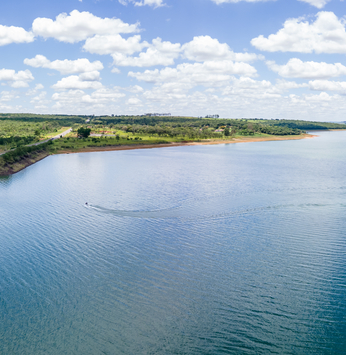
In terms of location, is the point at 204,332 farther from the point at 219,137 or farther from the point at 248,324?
the point at 219,137

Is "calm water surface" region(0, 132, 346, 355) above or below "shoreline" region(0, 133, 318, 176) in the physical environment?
below

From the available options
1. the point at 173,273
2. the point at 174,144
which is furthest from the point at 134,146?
the point at 173,273

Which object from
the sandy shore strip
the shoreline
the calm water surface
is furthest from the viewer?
the sandy shore strip

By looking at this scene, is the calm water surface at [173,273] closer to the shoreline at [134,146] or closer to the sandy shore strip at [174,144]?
the shoreline at [134,146]

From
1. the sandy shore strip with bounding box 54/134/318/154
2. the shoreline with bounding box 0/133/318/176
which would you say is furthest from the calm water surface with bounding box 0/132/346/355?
the sandy shore strip with bounding box 54/134/318/154

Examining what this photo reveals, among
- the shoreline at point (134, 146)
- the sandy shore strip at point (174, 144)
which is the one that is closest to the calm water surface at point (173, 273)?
the shoreline at point (134, 146)

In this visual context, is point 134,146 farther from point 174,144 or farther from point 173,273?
point 173,273

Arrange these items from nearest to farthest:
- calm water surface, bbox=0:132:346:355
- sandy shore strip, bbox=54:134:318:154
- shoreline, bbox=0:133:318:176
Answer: calm water surface, bbox=0:132:346:355 < shoreline, bbox=0:133:318:176 < sandy shore strip, bbox=54:134:318:154

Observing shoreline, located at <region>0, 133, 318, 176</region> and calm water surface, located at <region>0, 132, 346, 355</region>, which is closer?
calm water surface, located at <region>0, 132, 346, 355</region>

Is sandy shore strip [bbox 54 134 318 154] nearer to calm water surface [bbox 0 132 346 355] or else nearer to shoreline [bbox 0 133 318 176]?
shoreline [bbox 0 133 318 176]
